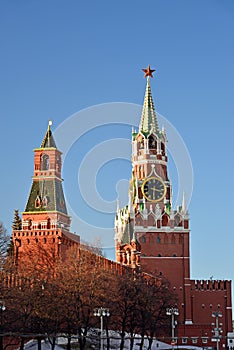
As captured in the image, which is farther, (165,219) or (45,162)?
(165,219)

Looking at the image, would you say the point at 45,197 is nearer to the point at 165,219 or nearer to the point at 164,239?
the point at 164,239

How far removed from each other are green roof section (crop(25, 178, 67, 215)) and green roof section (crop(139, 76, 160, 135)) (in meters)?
34.6

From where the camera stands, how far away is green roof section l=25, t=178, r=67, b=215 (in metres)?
77.5

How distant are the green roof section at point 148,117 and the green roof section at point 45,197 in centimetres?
3459

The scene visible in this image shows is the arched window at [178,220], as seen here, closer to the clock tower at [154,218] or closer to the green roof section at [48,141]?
the clock tower at [154,218]

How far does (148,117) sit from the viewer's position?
113 meters

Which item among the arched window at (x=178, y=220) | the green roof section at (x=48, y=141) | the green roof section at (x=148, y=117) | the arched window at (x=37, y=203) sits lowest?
the arched window at (x=37, y=203)

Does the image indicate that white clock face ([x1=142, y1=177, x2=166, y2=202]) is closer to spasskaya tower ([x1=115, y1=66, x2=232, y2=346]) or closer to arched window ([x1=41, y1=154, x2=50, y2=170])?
spasskaya tower ([x1=115, y1=66, x2=232, y2=346])

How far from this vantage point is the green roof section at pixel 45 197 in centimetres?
7750

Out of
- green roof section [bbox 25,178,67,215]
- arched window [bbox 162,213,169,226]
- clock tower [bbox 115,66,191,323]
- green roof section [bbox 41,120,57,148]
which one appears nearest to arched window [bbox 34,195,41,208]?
green roof section [bbox 25,178,67,215]

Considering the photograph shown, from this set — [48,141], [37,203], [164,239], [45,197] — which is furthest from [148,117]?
[37,203]

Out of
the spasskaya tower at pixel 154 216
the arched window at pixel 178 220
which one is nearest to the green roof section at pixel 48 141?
the spasskaya tower at pixel 154 216

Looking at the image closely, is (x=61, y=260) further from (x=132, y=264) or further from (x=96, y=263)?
(x=132, y=264)

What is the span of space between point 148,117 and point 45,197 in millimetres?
38476
